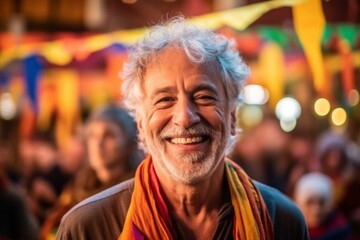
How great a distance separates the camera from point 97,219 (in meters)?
3.03

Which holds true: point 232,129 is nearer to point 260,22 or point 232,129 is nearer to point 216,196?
point 216,196

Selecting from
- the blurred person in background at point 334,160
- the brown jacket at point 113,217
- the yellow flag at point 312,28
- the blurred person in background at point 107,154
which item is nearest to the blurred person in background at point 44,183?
the blurred person in background at point 334,160

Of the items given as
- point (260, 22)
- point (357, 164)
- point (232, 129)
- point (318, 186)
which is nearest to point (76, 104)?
point (357, 164)

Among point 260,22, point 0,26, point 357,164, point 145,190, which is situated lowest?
point 357,164

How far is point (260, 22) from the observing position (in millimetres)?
4816

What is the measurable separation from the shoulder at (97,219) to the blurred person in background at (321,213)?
2853 millimetres

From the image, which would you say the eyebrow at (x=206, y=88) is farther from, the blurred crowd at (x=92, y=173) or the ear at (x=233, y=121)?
the blurred crowd at (x=92, y=173)

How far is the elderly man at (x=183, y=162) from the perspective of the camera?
2982 millimetres

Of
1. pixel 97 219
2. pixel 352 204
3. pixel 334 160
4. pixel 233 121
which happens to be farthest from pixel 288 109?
pixel 97 219

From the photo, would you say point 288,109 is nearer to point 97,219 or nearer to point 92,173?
point 92,173

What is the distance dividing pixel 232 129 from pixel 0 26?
2192 centimetres

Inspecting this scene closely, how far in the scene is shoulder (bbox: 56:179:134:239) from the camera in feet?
9.87

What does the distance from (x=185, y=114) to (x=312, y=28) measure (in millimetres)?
1487

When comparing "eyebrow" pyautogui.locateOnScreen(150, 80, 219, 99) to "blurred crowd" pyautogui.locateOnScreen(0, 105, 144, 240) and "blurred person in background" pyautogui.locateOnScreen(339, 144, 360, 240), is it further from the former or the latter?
"blurred person in background" pyautogui.locateOnScreen(339, 144, 360, 240)
